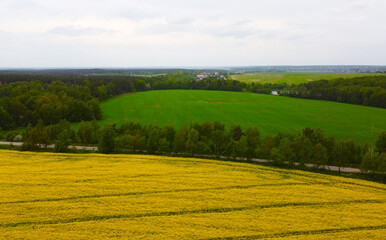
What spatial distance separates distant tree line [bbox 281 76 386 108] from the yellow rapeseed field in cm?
7842

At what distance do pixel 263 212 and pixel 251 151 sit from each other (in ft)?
55.5

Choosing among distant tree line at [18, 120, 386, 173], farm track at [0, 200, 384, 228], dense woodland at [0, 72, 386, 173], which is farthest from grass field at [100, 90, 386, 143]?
farm track at [0, 200, 384, 228]

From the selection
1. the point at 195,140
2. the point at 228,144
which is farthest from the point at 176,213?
the point at 228,144

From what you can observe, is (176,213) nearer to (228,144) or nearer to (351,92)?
(228,144)

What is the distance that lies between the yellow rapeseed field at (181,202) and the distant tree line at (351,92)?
78.4 metres

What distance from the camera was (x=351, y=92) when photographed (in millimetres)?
98000

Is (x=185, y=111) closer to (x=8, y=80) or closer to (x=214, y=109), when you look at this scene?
(x=214, y=109)

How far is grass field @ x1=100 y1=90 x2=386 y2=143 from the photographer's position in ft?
205

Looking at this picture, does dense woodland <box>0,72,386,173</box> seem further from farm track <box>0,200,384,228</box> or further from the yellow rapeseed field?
farm track <box>0,200,384,228</box>

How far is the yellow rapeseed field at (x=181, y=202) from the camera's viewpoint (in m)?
18.7

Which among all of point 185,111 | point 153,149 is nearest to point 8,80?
point 185,111

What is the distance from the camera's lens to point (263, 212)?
2161cm

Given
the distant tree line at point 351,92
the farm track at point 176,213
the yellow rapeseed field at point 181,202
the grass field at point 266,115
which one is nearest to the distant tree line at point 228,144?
the yellow rapeseed field at point 181,202

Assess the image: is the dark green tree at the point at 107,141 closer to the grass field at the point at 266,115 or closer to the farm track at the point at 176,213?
the farm track at the point at 176,213
